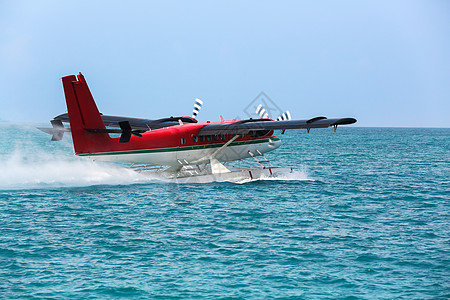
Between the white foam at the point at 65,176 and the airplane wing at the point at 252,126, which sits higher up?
the airplane wing at the point at 252,126

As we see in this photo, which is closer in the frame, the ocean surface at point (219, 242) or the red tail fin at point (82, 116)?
the ocean surface at point (219, 242)

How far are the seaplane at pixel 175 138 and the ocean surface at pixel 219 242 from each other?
2249mm

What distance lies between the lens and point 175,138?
1083 inches

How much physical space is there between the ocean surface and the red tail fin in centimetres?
246

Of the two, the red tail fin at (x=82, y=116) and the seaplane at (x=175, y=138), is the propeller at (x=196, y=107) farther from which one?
the red tail fin at (x=82, y=116)

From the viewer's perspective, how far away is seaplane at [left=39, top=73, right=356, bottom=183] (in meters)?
24.9

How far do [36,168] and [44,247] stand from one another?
20.5 m

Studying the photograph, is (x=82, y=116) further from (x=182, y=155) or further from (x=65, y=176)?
(x=182, y=155)

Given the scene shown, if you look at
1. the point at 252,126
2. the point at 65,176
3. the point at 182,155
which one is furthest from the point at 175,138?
the point at 65,176

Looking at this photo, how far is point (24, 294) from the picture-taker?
10.9 m

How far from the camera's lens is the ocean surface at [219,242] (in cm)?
1134

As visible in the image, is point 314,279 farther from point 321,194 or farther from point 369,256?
point 321,194

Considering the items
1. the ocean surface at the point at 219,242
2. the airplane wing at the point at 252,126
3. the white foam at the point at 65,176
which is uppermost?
the airplane wing at the point at 252,126

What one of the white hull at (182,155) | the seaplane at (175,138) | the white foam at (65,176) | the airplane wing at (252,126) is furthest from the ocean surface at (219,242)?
the airplane wing at (252,126)
